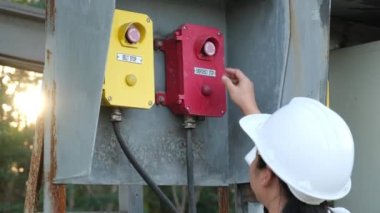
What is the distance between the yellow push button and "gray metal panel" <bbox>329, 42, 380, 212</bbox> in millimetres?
1110

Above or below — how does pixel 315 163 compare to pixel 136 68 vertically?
below

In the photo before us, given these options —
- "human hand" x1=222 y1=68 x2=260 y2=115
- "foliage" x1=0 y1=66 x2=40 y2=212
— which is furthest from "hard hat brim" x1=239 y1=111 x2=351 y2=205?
"foliage" x1=0 y1=66 x2=40 y2=212

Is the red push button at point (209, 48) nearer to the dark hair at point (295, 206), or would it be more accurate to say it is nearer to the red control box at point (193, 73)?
the red control box at point (193, 73)

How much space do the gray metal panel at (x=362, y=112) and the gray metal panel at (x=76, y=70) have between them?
128 cm

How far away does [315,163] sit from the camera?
148 centimetres

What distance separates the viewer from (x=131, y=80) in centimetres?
190

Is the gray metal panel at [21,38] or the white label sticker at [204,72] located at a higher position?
the gray metal panel at [21,38]

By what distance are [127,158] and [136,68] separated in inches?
10.0

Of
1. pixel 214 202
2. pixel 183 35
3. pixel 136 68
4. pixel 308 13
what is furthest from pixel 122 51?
pixel 214 202

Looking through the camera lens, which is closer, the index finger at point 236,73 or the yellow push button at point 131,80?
the yellow push button at point 131,80

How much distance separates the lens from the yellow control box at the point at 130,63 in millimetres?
1867

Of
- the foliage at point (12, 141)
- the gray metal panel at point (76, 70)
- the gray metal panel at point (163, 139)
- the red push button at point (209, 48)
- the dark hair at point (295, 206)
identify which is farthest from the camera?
the foliage at point (12, 141)

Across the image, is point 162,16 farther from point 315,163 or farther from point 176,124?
point 315,163

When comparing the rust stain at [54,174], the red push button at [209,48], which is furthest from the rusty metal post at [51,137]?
the red push button at [209,48]
